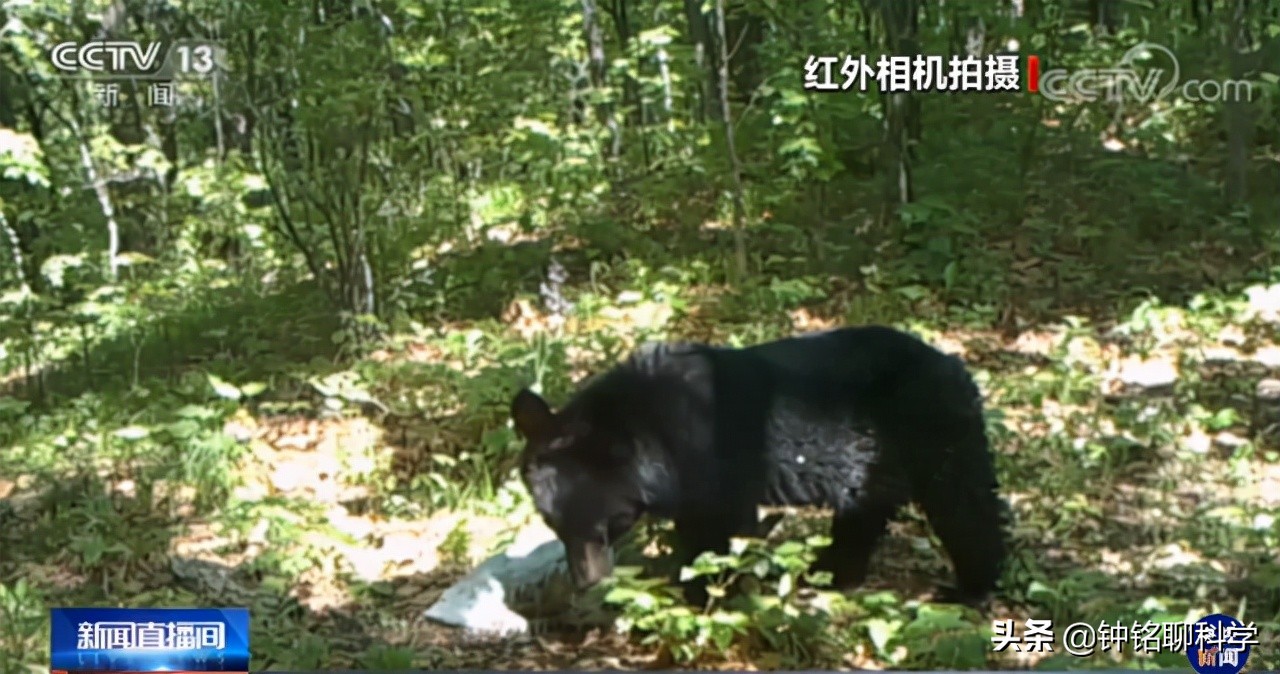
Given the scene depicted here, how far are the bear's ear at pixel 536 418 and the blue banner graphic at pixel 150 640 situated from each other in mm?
963

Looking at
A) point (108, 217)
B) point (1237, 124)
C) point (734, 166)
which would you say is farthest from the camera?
point (108, 217)

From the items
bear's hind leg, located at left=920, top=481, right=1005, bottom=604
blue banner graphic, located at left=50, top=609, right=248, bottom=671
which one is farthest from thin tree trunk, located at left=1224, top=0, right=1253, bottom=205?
blue banner graphic, located at left=50, top=609, right=248, bottom=671

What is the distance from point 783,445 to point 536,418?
2.30ft

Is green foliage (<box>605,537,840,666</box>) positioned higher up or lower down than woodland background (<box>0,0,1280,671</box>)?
lower down

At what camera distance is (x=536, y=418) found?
3.37m

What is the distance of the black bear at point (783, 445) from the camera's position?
3.31 m

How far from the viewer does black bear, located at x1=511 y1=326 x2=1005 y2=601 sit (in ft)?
10.9

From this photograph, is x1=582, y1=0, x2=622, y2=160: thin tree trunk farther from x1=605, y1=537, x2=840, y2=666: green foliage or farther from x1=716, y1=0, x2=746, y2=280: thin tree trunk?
x1=605, y1=537, x2=840, y2=666: green foliage

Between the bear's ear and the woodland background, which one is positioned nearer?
the woodland background

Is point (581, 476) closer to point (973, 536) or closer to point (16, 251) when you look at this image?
point (973, 536)

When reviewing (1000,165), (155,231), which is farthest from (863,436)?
(155,231)

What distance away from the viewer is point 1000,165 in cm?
326

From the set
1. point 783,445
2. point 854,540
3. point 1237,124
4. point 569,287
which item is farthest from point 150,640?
point 1237,124

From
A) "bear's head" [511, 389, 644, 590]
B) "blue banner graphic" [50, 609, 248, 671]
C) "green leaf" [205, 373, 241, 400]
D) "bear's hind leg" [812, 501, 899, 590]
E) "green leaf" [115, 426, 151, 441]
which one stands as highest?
"green leaf" [205, 373, 241, 400]
